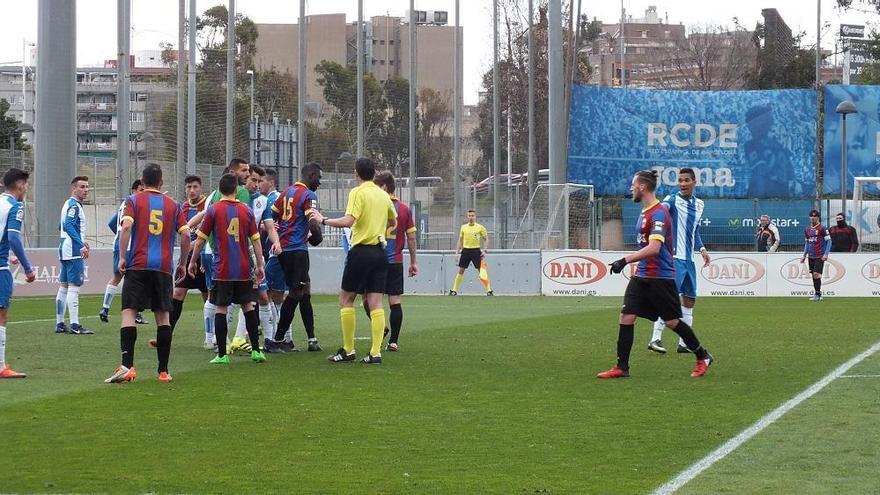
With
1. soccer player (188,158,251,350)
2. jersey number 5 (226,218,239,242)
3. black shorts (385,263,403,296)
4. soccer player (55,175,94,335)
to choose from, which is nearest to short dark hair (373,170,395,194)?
black shorts (385,263,403,296)

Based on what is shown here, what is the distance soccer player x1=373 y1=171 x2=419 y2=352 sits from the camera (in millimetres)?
15945

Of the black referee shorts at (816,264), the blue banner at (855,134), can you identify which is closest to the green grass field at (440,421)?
the black referee shorts at (816,264)

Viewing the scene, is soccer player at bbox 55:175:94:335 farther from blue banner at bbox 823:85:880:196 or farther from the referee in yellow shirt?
blue banner at bbox 823:85:880:196

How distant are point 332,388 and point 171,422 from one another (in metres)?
2.38

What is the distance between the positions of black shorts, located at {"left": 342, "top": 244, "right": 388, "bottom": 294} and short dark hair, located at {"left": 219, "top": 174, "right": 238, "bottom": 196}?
4.59ft

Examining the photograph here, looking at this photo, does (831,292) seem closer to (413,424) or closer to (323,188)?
(323,188)

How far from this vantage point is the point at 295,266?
1528 cm

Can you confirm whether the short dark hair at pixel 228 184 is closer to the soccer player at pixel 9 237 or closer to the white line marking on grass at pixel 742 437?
the soccer player at pixel 9 237

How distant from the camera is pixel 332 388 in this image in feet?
39.9

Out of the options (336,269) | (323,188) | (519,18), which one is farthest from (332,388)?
(519,18)

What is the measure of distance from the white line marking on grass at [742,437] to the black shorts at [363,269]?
454 centimetres

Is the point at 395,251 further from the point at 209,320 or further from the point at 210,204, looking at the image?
the point at 210,204

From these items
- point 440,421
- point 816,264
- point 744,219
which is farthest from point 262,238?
point 744,219

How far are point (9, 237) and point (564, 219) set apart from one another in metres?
23.1
